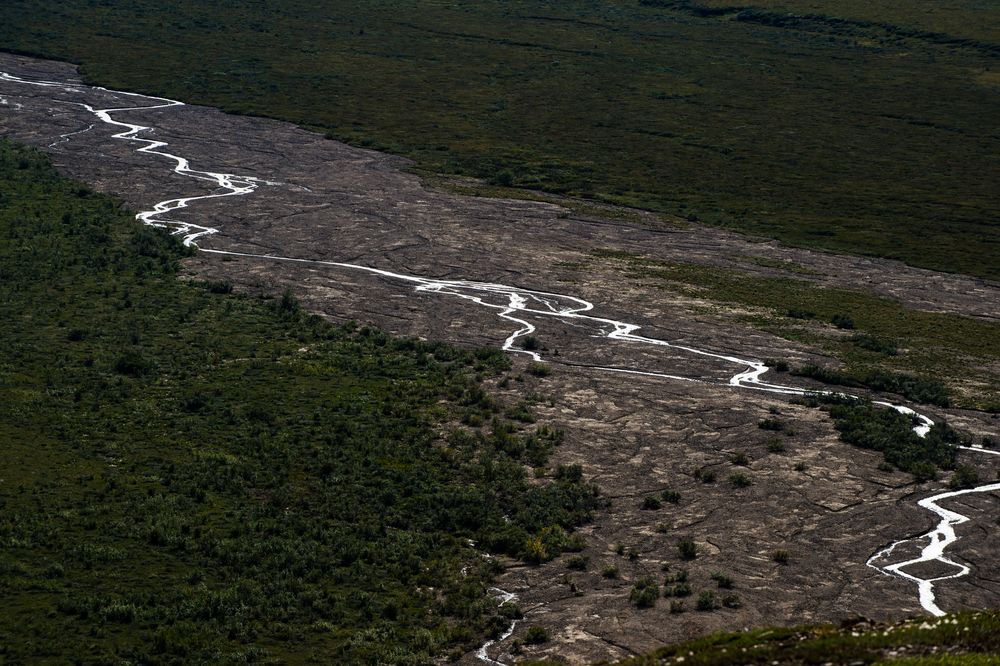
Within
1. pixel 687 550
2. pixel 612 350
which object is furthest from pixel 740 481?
pixel 612 350

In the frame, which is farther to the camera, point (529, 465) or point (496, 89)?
point (496, 89)

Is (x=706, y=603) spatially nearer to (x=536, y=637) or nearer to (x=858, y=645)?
(x=536, y=637)

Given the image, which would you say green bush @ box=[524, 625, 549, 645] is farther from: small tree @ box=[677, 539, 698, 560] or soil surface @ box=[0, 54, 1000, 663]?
small tree @ box=[677, 539, 698, 560]

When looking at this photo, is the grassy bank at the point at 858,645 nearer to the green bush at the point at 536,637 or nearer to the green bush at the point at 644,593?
the green bush at the point at 536,637

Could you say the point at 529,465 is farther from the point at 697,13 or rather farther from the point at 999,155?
the point at 697,13

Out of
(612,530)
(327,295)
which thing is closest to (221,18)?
(327,295)

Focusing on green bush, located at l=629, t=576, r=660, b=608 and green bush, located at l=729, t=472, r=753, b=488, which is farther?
green bush, located at l=729, t=472, r=753, b=488

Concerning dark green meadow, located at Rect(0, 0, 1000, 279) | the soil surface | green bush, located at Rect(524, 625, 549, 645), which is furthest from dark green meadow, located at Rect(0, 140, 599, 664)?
dark green meadow, located at Rect(0, 0, 1000, 279)
